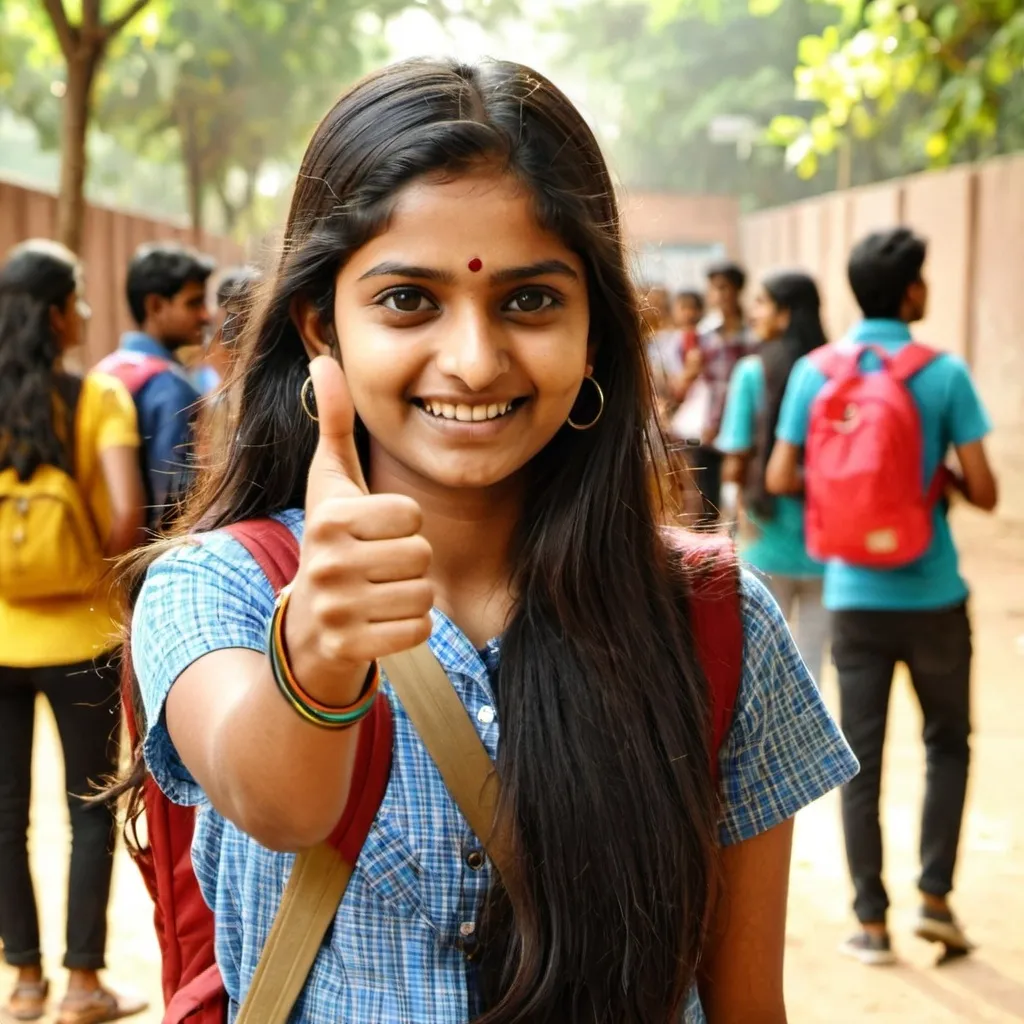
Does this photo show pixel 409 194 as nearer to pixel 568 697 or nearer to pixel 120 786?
pixel 568 697

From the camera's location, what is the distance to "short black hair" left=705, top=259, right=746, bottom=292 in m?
7.83

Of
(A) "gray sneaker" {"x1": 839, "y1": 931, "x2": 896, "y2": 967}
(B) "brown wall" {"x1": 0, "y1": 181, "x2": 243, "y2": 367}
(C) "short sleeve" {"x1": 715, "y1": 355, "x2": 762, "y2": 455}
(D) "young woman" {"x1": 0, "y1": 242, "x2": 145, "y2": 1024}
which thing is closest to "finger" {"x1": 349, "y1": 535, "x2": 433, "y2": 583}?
(D) "young woman" {"x1": 0, "y1": 242, "x2": 145, "y2": 1024}

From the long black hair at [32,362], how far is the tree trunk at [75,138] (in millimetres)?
3401

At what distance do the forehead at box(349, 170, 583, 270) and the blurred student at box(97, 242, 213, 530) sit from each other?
7.93ft

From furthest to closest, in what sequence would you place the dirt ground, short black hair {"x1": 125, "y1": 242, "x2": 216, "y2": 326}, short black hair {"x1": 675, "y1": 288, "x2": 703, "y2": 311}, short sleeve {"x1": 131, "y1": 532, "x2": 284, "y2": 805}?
short black hair {"x1": 675, "y1": 288, "x2": 703, "y2": 311} → short black hair {"x1": 125, "y1": 242, "x2": 216, "y2": 326} → the dirt ground → short sleeve {"x1": 131, "y1": 532, "x2": 284, "y2": 805}

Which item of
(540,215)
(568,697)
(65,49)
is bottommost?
(568,697)

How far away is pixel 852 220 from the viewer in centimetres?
1652

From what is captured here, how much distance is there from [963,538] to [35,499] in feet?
31.2

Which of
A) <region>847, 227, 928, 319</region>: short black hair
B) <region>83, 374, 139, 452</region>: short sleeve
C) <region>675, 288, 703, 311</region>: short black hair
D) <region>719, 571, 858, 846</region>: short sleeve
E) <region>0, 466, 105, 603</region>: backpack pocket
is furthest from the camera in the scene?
<region>675, 288, 703, 311</region>: short black hair

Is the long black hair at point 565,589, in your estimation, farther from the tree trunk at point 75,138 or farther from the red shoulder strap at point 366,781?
the tree trunk at point 75,138

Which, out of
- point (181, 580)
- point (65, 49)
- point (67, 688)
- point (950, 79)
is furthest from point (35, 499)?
point (950, 79)

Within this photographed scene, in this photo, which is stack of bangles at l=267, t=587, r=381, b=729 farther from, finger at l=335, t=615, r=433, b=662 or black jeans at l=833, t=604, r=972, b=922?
black jeans at l=833, t=604, r=972, b=922

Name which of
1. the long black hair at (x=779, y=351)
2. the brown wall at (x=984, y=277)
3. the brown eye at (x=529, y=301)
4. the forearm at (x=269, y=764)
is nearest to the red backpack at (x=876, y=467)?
the long black hair at (x=779, y=351)

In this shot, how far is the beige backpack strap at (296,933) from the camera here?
1392mm
